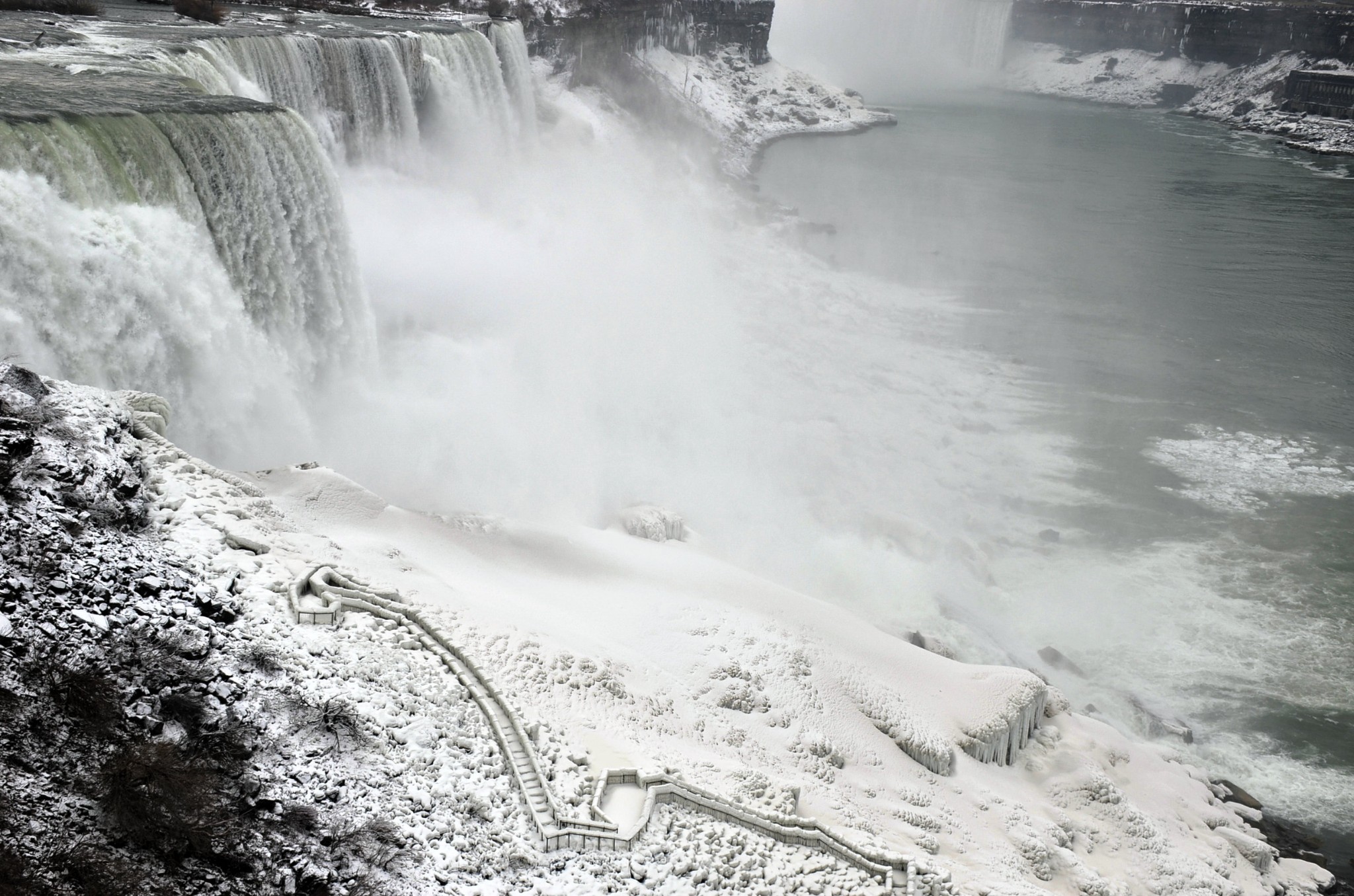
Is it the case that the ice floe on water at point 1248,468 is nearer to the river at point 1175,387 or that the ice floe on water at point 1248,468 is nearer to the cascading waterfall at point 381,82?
the river at point 1175,387

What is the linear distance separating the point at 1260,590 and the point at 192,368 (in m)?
21.5

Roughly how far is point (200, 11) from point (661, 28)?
40.4 m

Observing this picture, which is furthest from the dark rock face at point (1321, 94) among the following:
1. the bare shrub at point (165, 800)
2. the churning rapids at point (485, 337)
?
the bare shrub at point (165, 800)

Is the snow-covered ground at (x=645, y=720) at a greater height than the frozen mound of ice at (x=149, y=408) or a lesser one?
lesser

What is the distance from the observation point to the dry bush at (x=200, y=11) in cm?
2941

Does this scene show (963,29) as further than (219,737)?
Yes

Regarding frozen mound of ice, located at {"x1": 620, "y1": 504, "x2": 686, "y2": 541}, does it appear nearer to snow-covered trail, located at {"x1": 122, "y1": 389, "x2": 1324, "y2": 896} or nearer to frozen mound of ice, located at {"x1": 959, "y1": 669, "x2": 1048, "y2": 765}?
snow-covered trail, located at {"x1": 122, "y1": 389, "x2": 1324, "y2": 896}

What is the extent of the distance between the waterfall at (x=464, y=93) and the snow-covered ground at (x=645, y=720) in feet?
70.7

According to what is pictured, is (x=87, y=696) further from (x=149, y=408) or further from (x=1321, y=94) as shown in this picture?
(x=1321, y=94)

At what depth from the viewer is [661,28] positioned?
6544 centimetres

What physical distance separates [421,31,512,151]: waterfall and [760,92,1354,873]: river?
15.8 m

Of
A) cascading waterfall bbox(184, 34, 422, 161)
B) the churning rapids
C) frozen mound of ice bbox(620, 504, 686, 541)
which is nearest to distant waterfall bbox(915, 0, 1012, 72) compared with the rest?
the churning rapids

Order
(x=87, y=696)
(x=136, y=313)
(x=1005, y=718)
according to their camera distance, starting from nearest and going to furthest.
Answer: (x=87, y=696)
(x=136, y=313)
(x=1005, y=718)

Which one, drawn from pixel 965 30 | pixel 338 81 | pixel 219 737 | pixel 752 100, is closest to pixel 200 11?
pixel 338 81
